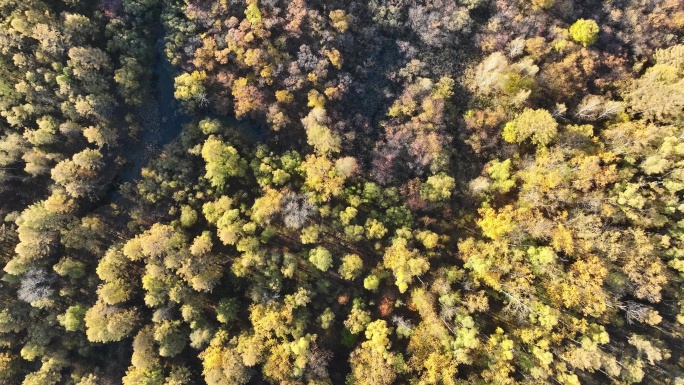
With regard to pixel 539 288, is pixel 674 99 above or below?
above

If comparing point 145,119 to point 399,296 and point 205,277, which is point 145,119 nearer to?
point 205,277

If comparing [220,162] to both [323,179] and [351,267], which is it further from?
[351,267]

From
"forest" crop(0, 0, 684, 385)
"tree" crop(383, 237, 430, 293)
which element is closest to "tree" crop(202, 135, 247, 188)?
"forest" crop(0, 0, 684, 385)

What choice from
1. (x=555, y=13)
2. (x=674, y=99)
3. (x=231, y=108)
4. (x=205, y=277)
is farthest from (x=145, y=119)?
(x=674, y=99)

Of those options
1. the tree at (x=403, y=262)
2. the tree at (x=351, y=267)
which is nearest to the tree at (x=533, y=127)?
the tree at (x=403, y=262)

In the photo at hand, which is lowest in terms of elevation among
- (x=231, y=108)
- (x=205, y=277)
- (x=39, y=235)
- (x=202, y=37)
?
(x=205, y=277)

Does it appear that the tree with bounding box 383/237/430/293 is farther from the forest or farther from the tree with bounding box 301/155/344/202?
the tree with bounding box 301/155/344/202

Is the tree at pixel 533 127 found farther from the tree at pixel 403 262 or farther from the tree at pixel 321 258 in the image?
the tree at pixel 321 258

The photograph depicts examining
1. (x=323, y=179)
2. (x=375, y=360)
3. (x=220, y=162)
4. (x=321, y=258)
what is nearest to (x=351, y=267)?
(x=321, y=258)
